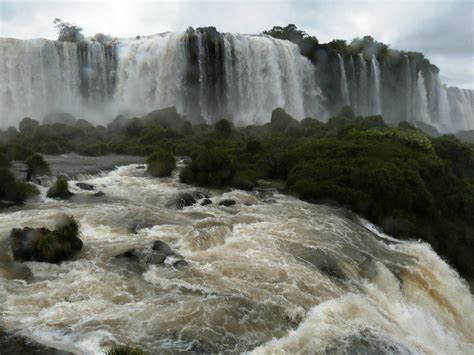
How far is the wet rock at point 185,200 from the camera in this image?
55.8 feet

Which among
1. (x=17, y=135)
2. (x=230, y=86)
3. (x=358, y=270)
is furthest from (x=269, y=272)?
(x=230, y=86)

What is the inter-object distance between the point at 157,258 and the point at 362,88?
48476mm

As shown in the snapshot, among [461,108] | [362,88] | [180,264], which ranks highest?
[362,88]

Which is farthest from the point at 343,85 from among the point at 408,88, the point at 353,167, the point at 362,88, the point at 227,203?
the point at 227,203

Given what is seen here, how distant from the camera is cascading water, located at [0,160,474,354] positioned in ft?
27.1

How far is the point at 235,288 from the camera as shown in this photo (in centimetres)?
1010

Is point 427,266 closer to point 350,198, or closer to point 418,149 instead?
point 350,198

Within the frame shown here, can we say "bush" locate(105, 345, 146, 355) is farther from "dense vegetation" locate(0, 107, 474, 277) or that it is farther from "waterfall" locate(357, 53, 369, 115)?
"waterfall" locate(357, 53, 369, 115)

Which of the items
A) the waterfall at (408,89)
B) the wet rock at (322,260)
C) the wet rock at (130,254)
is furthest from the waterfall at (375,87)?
the wet rock at (130,254)

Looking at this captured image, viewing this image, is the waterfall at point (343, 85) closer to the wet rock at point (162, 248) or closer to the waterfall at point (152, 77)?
the waterfall at point (152, 77)

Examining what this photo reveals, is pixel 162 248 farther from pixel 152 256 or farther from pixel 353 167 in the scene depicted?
pixel 353 167

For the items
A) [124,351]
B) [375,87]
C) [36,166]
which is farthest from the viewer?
[375,87]

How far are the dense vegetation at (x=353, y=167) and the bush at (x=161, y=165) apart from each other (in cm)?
Answer: 9

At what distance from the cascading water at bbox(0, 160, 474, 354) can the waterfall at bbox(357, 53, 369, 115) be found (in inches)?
1626
